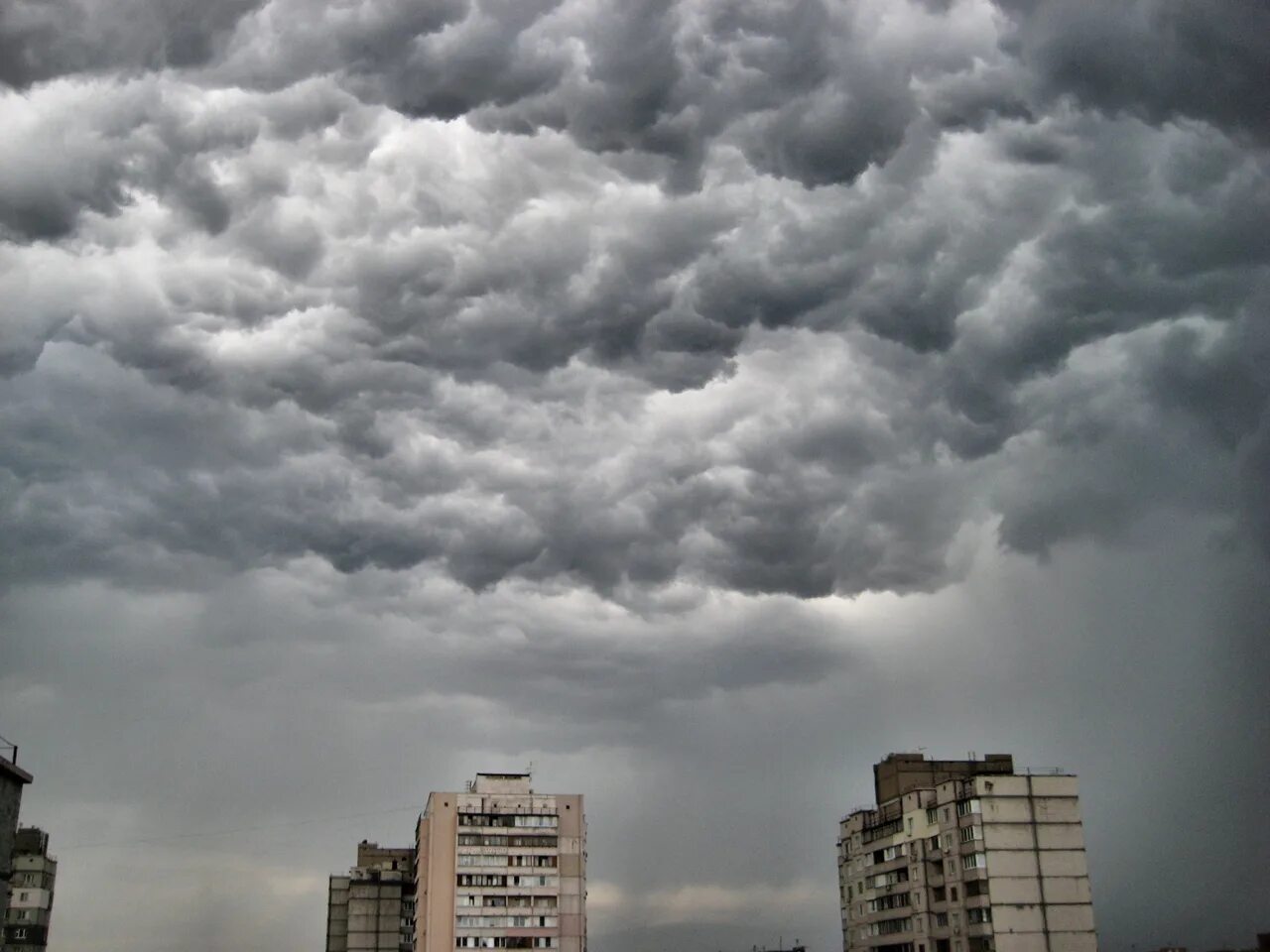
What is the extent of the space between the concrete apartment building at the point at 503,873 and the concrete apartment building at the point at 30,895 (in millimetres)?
53426

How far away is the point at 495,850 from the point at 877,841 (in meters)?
47.5

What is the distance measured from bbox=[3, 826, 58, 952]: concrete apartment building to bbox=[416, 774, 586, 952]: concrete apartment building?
5343cm

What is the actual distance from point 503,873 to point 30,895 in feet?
221

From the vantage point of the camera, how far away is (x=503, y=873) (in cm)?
16162

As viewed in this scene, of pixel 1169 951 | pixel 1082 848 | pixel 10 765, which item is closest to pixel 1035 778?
pixel 1082 848

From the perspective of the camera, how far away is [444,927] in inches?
6260

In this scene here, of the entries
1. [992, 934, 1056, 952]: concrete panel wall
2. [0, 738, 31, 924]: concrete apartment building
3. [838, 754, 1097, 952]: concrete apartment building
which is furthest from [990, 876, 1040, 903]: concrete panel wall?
[0, 738, 31, 924]: concrete apartment building

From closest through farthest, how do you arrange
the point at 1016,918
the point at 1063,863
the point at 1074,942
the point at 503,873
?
the point at 1016,918 < the point at 1074,942 < the point at 1063,863 < the point at 503,873

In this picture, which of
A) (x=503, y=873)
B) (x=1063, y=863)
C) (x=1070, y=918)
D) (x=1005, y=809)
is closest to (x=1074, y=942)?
(x=1070, y=918)

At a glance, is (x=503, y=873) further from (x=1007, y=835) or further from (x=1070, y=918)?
(x=1070, y=918)

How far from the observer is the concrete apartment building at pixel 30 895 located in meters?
172

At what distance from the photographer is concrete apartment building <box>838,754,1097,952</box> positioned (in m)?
132

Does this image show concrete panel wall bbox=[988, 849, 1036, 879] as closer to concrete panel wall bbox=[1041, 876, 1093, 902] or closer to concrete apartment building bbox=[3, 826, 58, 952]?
concrete panel wall bbox=[1041, 876, 1093, 902]

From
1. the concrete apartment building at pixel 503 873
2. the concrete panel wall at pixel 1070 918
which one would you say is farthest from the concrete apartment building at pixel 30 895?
the concrete panel wall at pixel 1070 918
